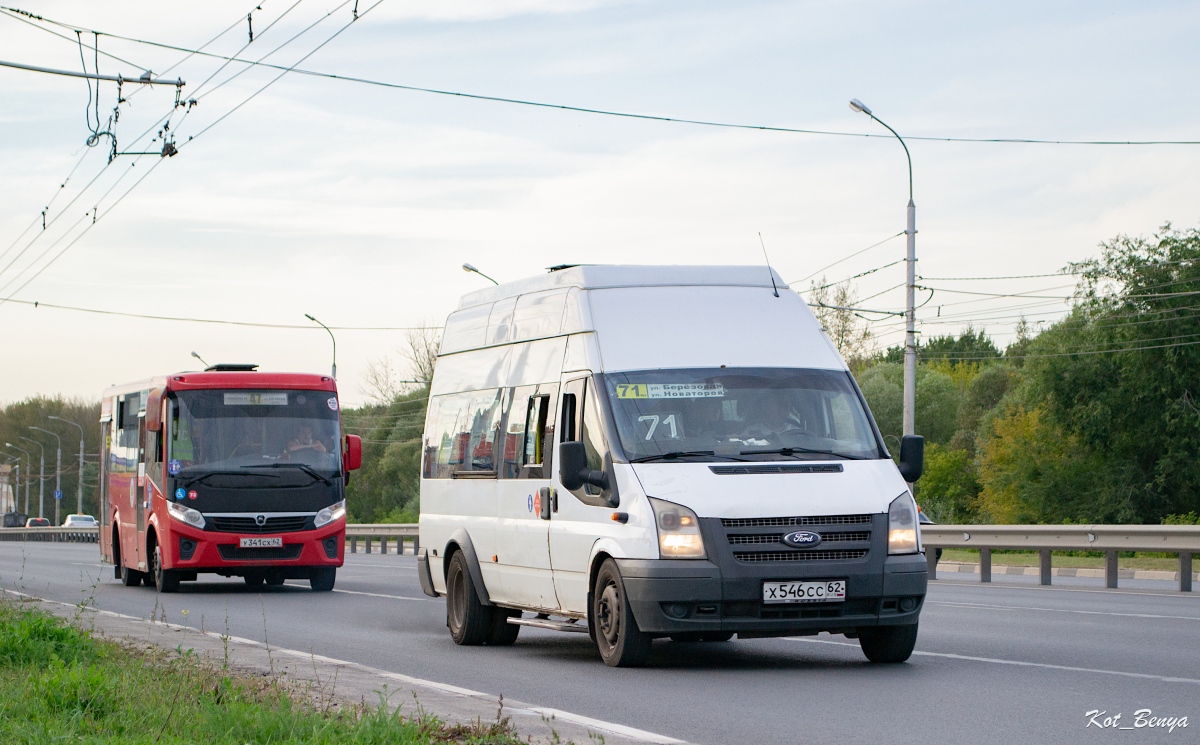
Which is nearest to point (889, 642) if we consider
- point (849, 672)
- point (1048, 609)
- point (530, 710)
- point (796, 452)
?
point (849, 672)

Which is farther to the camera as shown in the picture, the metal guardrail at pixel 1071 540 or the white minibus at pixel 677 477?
the metal guardrail at pixel 1071 540

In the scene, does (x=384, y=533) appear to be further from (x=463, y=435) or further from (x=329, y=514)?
(x=463, y=435)

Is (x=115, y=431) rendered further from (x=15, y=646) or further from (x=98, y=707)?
(x=98, y=707)

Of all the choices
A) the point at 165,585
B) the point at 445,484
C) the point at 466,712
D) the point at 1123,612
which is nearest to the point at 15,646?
the point at 466,712

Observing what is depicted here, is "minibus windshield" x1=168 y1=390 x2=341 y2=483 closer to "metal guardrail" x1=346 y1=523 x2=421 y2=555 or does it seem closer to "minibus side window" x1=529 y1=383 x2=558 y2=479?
"minibus side window" x1=529 y1=383 x2=558 y2=479

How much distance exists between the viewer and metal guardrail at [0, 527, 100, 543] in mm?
79875

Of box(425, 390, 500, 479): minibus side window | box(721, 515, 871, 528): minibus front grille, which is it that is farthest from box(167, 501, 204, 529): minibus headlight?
box(721, 515, 871, 528): minibus front grille

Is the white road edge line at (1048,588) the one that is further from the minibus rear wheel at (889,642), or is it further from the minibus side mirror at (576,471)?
the minibus side mirror at (576,471)

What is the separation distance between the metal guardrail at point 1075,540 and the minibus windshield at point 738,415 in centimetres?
886

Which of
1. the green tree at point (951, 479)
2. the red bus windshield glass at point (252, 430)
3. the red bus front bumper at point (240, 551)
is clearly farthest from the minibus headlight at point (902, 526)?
the green tree at point (951, 479)

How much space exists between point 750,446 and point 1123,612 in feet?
23.6

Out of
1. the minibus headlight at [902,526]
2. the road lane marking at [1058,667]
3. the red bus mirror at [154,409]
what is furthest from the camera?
the red bus mirror at [154,409]

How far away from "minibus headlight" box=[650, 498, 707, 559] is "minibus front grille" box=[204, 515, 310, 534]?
12.8 metres

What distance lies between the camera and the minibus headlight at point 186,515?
2198 centimetres
